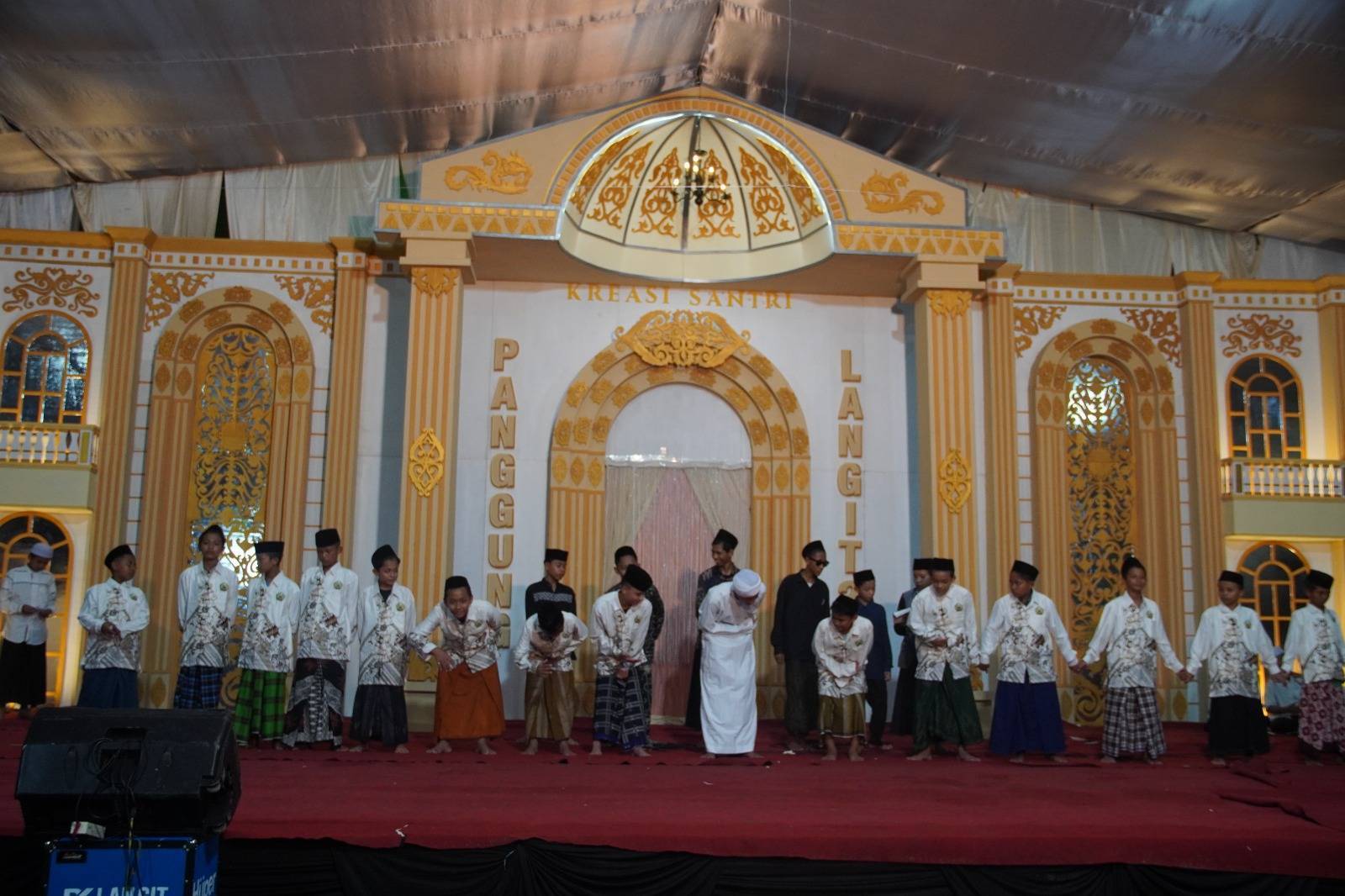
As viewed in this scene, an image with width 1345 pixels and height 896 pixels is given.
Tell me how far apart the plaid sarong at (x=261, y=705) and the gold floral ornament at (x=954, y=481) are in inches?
204

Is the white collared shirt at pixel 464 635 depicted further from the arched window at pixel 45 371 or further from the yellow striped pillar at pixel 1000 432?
the yellow striped pillar at pixel 1000 432

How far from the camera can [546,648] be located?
8.15m

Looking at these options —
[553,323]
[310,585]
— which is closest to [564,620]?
[310,585]

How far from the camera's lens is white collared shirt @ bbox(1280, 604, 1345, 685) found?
8742mm

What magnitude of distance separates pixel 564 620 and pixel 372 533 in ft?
8.99

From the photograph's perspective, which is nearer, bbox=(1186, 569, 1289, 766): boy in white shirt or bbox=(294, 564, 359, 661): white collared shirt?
bbox=(294, 564, 359, 661): white collared shirt

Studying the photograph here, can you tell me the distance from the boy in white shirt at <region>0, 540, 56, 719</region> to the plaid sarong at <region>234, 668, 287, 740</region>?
7.94 ft

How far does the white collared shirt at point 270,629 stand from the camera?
26.8ft

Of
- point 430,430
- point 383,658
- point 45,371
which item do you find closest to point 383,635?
point 383,658

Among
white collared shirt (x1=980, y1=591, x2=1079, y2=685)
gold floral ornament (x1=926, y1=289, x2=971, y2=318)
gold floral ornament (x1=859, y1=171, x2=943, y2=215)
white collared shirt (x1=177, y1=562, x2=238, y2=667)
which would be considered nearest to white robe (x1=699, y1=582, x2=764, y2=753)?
white collared shirt (x1=980, y1=591, x2=1079, y2=685)

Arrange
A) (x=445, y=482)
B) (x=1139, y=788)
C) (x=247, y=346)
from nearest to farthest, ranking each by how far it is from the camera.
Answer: (x=1139, y=788) < (x=445, y=482) < (x=247, y=346)

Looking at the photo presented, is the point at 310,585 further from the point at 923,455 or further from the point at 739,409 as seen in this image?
the point at 923,455

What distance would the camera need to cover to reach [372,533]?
1026cm

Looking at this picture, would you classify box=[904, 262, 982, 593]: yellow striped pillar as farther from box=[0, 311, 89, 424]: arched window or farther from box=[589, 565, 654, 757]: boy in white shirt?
box=[0, 311, 89, 424]: arched window
